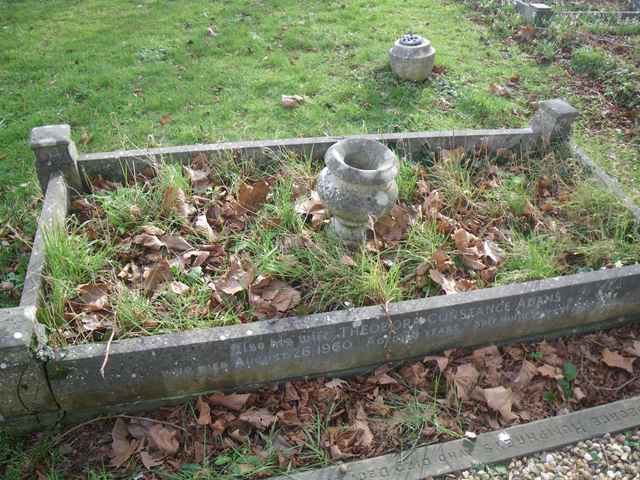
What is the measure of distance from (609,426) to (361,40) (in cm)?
584

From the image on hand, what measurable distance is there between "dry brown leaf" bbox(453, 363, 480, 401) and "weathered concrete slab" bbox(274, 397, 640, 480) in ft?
0.88

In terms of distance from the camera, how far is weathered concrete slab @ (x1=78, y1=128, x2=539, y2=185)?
410 cm

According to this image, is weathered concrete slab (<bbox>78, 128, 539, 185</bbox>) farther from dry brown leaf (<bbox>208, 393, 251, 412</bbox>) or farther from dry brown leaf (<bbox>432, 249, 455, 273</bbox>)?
dry brown leaf (<bbox>208, 393, 251, 412</bbox>)

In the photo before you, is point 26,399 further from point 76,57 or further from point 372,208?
point 76,57

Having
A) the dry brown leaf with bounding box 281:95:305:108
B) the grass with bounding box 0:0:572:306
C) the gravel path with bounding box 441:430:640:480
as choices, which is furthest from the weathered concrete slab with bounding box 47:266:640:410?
the dry brown leaf with bounding box 281:95:305:108

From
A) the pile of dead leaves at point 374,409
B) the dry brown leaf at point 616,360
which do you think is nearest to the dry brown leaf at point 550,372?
the pile of dead leaves at point 374,409

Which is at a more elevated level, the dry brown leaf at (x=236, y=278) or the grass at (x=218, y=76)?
the grass at (x=218, y=76)

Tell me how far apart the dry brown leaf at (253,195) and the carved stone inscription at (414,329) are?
1.38m

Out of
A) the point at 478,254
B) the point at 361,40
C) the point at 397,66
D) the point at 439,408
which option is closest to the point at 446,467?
the point at 439,408

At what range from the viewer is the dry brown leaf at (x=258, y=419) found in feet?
9.58

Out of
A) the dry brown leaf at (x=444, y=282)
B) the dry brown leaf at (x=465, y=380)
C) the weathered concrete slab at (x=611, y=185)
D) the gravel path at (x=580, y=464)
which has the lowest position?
the gravel path at (x=580, y=464)

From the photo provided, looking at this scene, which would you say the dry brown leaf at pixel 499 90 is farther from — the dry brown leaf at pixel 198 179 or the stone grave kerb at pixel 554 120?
the dry brown leaf at pixel 198 179

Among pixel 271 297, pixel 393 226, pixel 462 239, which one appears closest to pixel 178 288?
pixel 271 297

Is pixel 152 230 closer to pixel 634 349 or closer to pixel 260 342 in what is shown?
pixel 260 342
